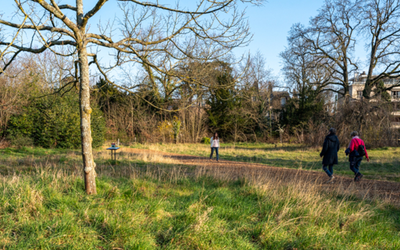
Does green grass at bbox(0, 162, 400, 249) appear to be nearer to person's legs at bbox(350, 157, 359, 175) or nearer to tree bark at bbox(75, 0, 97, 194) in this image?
tree bark at bbox(75, 0, 97, 194)

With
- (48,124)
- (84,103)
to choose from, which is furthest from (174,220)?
(48,124)

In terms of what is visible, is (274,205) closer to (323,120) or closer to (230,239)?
(230,239)

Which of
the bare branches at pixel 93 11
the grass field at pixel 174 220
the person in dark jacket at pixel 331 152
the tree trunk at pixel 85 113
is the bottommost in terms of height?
the grass field at pixel 174 220

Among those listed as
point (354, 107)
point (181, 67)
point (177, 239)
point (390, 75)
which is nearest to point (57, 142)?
point (181, 67)

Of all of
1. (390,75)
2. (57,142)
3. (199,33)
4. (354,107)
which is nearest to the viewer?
(199,33)

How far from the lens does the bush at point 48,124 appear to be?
52.5 feet

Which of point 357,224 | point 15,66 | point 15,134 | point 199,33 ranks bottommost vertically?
point 357,224

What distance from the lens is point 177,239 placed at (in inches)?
128

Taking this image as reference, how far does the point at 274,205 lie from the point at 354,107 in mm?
19733

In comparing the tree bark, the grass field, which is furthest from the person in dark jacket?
the tree bark

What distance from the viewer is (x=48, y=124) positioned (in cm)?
1634

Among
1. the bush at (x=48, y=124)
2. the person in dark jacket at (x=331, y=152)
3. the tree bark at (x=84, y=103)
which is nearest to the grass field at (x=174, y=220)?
the tree bark at (x=84, y=103)

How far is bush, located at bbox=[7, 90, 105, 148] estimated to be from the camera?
16000 millimetres

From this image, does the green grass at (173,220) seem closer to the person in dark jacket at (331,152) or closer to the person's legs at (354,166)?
the person in dark jacket at (331,152)
